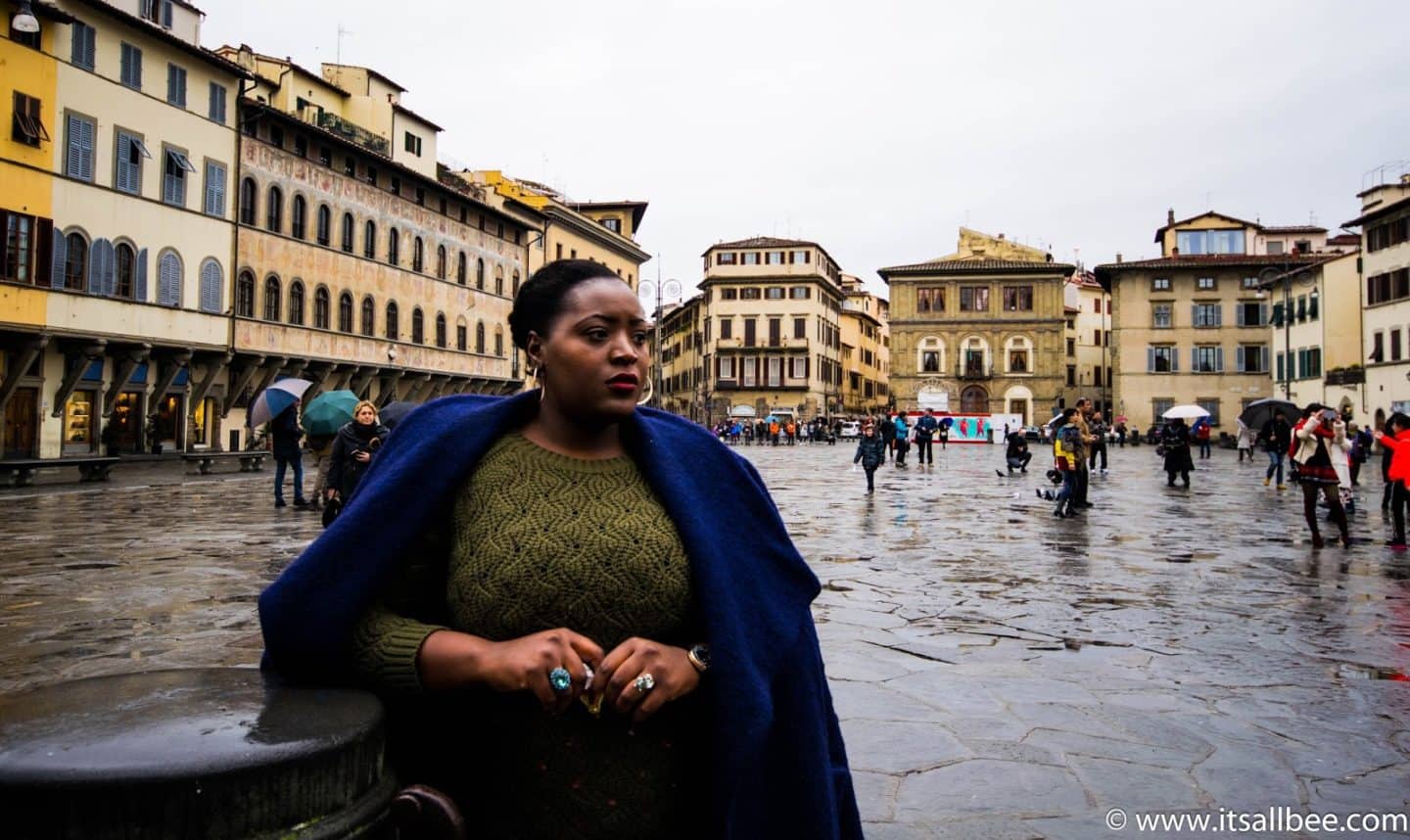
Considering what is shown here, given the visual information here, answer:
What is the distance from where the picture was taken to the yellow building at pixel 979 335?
68250 mm

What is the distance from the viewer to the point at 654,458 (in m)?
1.91

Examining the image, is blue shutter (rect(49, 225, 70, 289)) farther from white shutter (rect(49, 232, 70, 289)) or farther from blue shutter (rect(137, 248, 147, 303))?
blue shutter (rect(137, 248, 147, 303))

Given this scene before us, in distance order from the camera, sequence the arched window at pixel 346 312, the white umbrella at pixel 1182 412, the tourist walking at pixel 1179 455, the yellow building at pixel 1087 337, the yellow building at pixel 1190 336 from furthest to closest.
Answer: the yellow building at pixel 1087 337, the yellow building at pixel 1190 336, the arched window at pixel 346 312, the white umbrella at pixel 1182 412, the tourist walking at pixel 1179 455

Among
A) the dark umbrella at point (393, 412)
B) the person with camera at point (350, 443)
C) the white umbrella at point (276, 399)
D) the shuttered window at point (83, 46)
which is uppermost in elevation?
the shuttered window at point (83, 46)

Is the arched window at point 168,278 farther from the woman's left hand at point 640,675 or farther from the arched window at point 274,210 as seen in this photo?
the woman's left hand at point 640,675

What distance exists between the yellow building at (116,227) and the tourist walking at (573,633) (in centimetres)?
2835

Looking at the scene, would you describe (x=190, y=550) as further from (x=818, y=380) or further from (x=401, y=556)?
(x=818, y=380)

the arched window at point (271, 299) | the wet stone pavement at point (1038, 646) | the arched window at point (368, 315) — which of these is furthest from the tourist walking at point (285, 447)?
the arched window at point (368, 315)

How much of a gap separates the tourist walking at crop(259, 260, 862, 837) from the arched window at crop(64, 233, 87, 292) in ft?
97.7

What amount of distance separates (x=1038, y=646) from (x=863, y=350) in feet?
319

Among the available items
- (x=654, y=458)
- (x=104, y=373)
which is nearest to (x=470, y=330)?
(x=104, y=373)

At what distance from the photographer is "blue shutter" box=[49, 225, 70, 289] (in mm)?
26416

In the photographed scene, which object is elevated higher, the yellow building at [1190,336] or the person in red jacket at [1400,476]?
the yellow building at [1190,336]

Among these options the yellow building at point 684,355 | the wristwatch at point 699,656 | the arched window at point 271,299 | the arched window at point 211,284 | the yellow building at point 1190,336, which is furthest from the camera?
the yellow building at point 684,355
